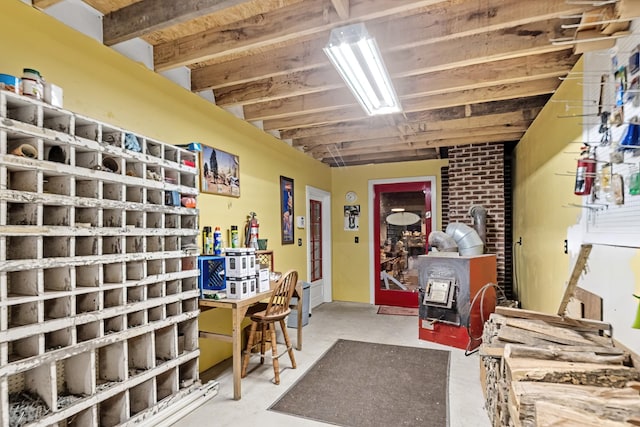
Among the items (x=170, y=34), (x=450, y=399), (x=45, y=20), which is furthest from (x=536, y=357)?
(x=45, y=20)

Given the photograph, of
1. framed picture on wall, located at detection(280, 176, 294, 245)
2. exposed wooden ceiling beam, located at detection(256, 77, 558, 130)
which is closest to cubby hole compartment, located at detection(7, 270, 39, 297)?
exposed wooden ceiling beam, located at detection(256, 77, 558, 130)

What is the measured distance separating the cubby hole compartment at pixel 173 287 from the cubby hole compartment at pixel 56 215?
2.91ft

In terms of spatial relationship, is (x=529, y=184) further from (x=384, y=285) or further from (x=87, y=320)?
(x=87, y=320)

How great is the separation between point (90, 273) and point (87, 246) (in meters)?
0.16

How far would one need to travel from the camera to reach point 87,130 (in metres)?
2.00

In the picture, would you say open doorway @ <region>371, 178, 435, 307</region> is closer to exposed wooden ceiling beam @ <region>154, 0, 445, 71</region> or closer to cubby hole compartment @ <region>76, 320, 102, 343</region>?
exposed wooden ceiling beam @ <region>154, 0, 445, 71</region>

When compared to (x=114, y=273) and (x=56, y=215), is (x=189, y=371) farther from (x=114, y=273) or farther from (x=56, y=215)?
(x=56, y=215)

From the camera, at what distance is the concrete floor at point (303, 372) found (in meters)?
2.40

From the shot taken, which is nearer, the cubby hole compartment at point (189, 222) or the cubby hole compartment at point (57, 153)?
the cubby hole compartment at point (57, 153)

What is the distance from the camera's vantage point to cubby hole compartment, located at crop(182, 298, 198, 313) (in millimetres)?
2637

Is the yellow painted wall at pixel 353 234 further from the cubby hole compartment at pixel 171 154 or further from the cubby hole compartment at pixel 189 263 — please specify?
the cubby hole compartment at pixel 171 154

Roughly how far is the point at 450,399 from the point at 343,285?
3.76 meters

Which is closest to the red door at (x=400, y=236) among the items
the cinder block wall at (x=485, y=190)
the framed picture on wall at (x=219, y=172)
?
the cinder block wall at (x=485, y=190)

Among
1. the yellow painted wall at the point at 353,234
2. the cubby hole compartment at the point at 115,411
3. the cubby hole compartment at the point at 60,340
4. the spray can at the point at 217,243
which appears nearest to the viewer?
the cubby hole compartment at the point at 60,340
